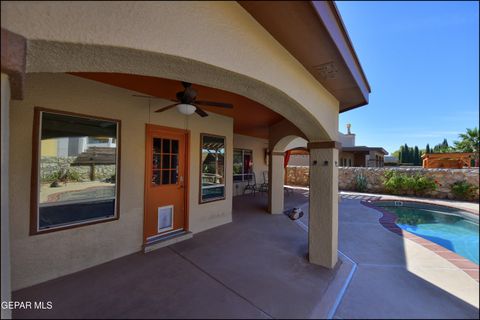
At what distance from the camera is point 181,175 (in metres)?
4.62

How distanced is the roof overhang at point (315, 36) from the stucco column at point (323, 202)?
101 cm

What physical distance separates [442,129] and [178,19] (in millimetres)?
2136

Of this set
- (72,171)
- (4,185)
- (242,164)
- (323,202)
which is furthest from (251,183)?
(4,185)

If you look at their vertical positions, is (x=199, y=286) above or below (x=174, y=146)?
below

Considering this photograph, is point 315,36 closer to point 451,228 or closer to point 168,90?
point 451,228

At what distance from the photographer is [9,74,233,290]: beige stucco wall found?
2.65 meters

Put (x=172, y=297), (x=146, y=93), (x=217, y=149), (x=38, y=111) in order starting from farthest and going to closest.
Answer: (x=217, y=149) < (x=146, y=93) < (x=38, y=111) < (x=172, y=297)

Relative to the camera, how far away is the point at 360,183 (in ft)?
31.5

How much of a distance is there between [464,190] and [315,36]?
179 cm

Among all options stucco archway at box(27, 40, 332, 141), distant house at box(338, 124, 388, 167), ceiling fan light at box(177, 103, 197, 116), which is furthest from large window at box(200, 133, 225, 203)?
distant house at box(338, 124, 388, 167)

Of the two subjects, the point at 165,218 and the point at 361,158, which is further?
the point at 361,158

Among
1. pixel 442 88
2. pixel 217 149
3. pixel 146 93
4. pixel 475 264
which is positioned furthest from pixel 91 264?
pixel 442 88

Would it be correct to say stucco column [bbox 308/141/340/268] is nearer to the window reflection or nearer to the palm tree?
the palm tree

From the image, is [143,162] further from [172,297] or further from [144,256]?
[172,297]
